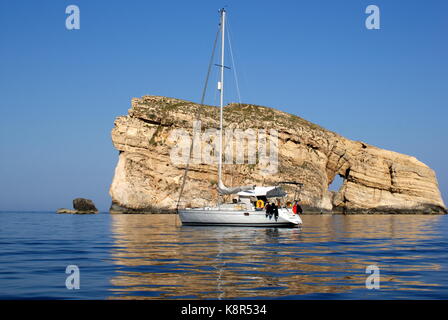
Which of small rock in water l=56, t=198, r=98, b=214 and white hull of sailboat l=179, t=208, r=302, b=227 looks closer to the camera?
white hull of sailboat l=179, t=208, r=302, b=227

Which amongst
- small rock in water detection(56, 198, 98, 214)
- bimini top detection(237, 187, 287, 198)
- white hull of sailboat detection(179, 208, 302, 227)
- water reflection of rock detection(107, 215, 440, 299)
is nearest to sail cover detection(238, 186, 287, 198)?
bimini top detection(237, 187, 287, 198)

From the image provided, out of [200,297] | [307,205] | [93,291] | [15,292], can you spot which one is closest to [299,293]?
[200,297]

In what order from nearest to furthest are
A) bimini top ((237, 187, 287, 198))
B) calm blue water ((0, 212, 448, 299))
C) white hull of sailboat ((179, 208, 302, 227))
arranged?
calm blue water ((0, 212, 448, 299))
white hull of sailboat ((179, 208, 302, 227))
bimini top ((237, 187, 287, 198))

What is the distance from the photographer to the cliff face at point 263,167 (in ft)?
317

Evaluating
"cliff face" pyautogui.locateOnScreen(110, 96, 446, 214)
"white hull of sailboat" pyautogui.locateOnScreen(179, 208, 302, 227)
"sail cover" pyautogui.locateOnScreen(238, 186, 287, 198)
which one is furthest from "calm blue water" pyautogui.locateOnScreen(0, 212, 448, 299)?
"cliff face" pyautogui.locateOnScreen(110, 96, 446, 214)

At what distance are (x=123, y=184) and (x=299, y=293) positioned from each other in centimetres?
8532

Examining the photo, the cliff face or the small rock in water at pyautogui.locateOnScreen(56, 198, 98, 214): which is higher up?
the cliff face

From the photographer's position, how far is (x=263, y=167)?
105062 mm

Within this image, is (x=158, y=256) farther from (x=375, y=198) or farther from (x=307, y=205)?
(x=375, y=198)

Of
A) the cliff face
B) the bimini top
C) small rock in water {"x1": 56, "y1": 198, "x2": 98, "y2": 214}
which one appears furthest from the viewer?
small rock in water {"x1": 56, "y1": 198, "x2": 98, "y2": 214}

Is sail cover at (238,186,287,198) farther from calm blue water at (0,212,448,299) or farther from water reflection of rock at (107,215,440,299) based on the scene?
calm blue water at (0,212,448,299)

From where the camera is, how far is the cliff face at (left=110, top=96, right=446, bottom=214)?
9669 cm

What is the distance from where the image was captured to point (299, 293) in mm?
11672

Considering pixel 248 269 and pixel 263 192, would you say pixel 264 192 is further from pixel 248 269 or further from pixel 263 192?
pixel 248 269
